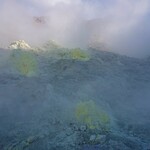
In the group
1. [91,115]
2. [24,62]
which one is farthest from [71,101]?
[24,62]

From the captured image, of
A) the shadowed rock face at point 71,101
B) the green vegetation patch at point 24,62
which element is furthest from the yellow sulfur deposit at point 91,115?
the green vegetation patch at point 24,62

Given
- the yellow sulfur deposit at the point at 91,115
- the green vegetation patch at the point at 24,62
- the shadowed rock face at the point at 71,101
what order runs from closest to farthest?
the shadowed rock face at the point at 71,101
the yellow sulfur deposit at the point at 91,115
the green vegetation patch at the point at 24,62

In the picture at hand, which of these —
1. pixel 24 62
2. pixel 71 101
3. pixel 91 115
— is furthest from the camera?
pixel 24 62

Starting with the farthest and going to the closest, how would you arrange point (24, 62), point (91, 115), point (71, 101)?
1. point (24, 62)
2. point (71, 101)
3. point (91, 115)

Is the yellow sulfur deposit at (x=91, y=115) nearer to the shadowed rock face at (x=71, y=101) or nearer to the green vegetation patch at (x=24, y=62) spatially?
the shadowed rock face at (x=71, y=101)

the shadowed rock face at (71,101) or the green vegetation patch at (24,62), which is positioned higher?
the green vegetation patch at (24,62)

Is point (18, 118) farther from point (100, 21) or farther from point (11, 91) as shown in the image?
point (100, 21)

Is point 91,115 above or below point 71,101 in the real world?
below

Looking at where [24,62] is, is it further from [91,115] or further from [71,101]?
[91,115]

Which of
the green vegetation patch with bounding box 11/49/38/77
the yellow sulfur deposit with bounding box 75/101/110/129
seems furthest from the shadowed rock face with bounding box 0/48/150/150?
the green vegetation patch with bounding box 11/49/38/77
